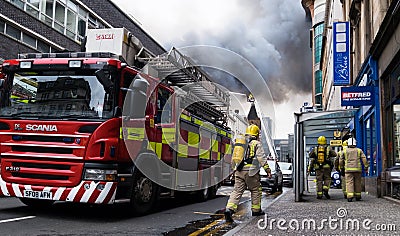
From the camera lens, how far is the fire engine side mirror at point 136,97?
7.60 metres

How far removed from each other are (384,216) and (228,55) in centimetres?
404

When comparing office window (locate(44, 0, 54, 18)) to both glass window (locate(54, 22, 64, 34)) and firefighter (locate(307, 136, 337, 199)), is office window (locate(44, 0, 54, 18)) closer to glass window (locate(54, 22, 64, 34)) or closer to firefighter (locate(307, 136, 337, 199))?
glass window (locate(54, 22, 64, 34))

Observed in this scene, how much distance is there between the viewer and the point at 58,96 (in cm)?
744

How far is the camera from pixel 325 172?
12.3m

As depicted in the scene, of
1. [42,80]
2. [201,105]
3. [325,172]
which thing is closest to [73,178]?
[42,80]

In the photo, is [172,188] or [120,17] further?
[120,17]

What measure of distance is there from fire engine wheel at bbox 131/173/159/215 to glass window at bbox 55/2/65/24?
19.7 m

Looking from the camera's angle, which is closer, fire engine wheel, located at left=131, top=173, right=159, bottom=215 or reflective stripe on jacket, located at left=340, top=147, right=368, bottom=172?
fire engine wheel, located at left=131, top=173, right=159, bottom=215

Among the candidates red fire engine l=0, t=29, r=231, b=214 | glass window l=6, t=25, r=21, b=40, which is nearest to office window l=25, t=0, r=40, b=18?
glass window l=6, t=25, r=21, b=40

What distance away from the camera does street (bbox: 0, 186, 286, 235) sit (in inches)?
254

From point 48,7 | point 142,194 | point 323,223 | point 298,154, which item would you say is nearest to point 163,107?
point 142,194

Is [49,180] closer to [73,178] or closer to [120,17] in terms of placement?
[73,178]

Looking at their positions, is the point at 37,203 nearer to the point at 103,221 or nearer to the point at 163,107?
the point at 103,221

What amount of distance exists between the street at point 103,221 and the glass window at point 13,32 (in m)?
14.2
